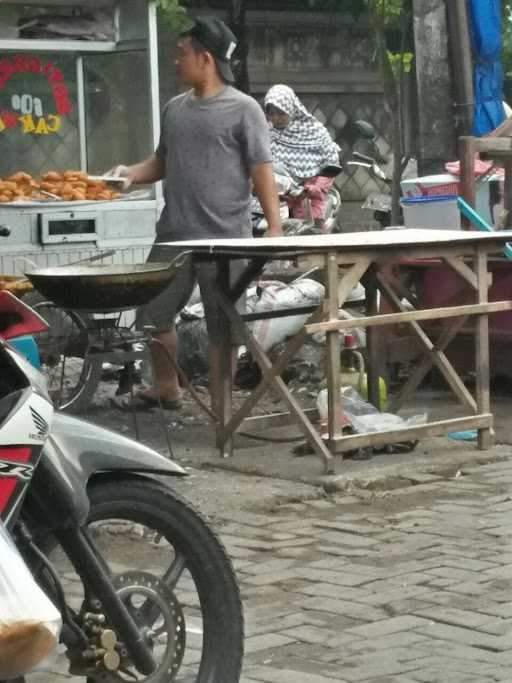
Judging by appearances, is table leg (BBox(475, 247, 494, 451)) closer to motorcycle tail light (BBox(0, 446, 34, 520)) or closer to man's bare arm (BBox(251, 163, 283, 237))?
man's bare arm (BBox(251, 163, 283, 237))

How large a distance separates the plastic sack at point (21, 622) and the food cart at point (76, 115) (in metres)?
7.26

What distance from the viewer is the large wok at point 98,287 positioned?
7.53 m

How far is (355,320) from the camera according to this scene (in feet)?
25.2

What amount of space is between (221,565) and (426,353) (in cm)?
451

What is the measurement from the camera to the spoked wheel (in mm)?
3961

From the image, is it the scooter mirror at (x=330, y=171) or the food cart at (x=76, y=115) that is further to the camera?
the scooter mirror at (x=330, y=171)

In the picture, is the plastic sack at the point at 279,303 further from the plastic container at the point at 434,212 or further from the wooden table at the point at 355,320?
the wooden table at the point at 355,320

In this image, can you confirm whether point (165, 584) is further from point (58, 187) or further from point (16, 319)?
point (58, 187)

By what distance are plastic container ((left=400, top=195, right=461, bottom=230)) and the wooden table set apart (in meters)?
1.11

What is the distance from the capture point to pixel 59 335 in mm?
9680

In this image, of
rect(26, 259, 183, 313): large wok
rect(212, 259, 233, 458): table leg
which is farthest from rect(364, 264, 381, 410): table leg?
rect(26, 259, 183, 313): large wok

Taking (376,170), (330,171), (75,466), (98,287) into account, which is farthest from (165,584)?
(376,170)

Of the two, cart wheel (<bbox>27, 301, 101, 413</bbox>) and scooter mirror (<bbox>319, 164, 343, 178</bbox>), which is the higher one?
Result: scooter mirror (<bbox>319, 164, 343, 178</bbox>)

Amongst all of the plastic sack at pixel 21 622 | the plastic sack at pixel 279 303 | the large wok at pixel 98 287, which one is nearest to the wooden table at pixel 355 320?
the large wok at pixel 98 287
